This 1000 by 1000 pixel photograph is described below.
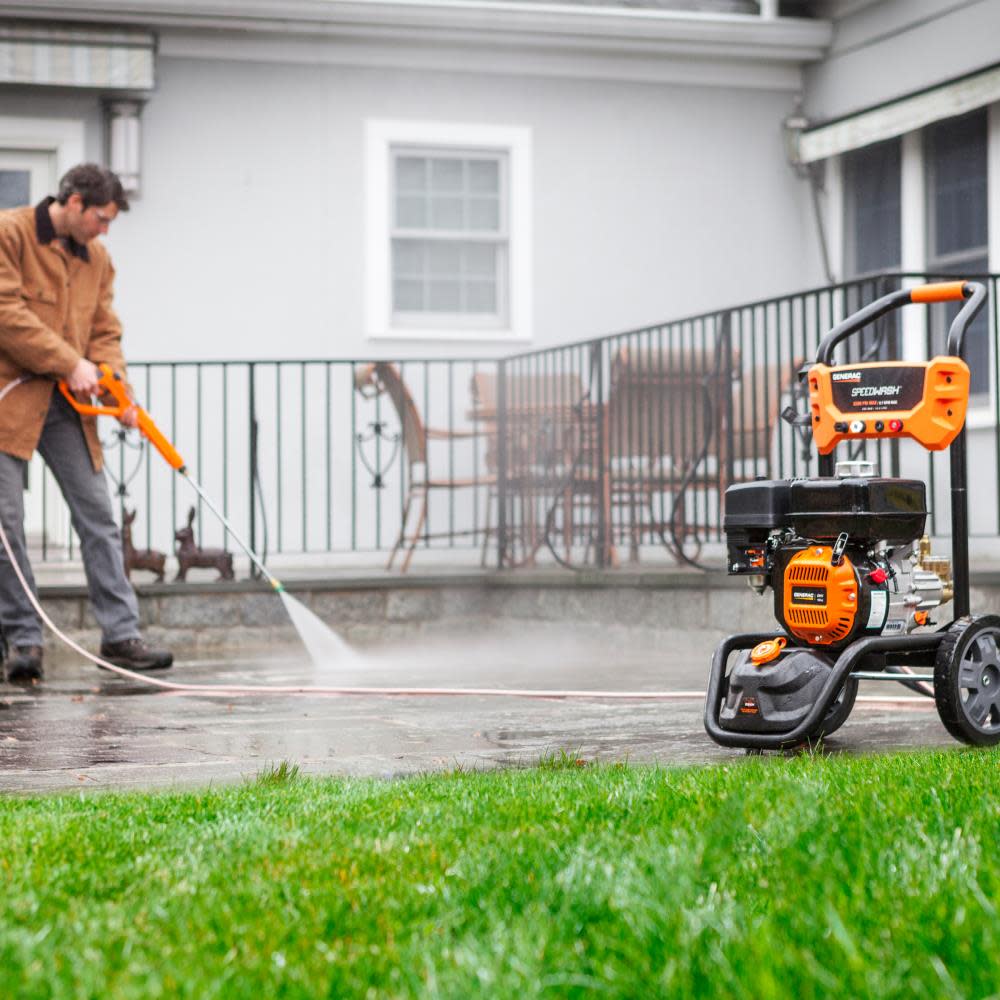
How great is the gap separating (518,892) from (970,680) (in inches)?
83.6

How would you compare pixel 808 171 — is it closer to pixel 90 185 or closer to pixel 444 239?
pixel 444 239

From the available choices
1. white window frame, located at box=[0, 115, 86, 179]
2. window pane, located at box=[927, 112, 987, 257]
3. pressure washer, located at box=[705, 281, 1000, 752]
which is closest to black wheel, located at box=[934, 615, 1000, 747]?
pressure washer, located at box=[705, 281, 1000, 752]

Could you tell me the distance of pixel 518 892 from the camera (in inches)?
89.7

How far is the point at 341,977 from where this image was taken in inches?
75.0

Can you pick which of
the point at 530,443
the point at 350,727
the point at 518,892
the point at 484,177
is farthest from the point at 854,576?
the point at 484,177

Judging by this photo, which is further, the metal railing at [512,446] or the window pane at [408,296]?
the window pane at [408,296]

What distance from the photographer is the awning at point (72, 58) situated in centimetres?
1012

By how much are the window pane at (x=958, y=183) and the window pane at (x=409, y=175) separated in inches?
134

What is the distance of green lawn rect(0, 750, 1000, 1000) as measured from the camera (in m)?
1.84

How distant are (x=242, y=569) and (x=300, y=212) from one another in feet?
8.01

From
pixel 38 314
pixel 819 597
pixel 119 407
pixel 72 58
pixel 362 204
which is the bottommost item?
pixel 819 597

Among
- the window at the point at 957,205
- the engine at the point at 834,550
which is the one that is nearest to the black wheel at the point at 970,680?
the engine at the point at 834,550

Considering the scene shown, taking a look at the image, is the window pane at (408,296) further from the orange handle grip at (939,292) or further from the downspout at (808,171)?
the orange handle grip at (939,292)

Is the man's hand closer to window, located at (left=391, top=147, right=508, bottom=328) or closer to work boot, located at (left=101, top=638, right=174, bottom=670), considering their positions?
work boot, located at (left=101, top=638, right=174, bottom=670)
